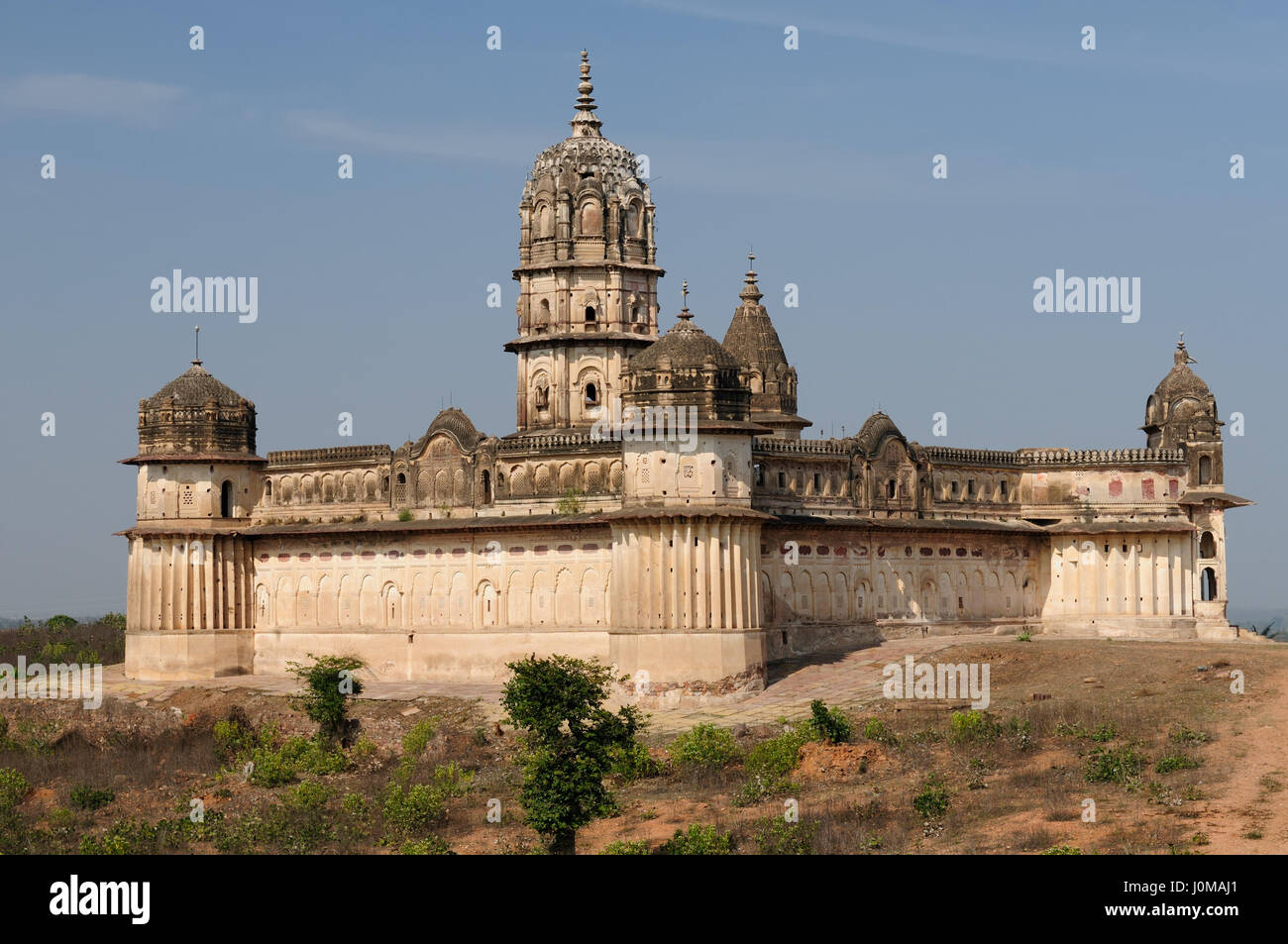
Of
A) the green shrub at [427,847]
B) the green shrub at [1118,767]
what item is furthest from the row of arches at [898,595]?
the green shrub at [427,847]

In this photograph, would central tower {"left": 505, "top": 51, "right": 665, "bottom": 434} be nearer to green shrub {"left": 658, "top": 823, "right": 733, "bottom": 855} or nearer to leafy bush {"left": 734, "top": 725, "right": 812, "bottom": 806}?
leafy bush {"left": 734, "top": 725, "right": 812, "bottom": 806}

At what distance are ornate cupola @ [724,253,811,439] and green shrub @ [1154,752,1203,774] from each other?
28.8 meters

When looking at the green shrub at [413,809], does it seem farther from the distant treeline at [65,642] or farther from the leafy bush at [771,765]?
the distant treeline at [65,642]

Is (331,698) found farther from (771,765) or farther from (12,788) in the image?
(771,765)

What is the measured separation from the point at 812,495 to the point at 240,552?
706 inches

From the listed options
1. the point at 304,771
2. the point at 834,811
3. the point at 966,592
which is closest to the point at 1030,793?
the point at 834,811

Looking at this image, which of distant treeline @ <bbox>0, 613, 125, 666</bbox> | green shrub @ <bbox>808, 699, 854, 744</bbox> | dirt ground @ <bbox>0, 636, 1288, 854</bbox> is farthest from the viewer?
distant treeline @ <bbox>0, 613, 125, 666</bbox>

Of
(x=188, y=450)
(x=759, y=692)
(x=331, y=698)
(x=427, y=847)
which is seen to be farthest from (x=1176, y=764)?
(x=188, y=450)

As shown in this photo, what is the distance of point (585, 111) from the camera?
62406mm

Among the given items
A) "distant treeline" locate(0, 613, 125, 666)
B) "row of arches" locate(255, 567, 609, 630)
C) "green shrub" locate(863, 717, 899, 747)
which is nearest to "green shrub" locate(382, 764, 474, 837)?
"green shrub" locate(863, 717, 899, 747)

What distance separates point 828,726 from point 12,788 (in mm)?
19362

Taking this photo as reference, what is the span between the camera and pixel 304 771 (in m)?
48.4

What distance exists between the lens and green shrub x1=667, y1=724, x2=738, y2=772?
43.2 meters
